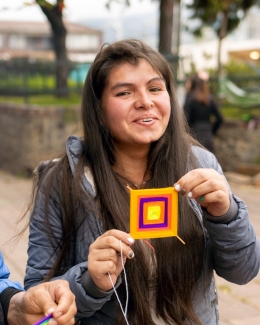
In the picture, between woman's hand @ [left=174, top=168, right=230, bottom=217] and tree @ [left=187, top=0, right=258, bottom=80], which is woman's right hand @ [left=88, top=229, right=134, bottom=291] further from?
tree @ [left=187, top=0, right=258, bottom=80]

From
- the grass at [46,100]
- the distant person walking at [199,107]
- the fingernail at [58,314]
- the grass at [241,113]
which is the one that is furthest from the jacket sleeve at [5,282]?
the grass at [241,113]

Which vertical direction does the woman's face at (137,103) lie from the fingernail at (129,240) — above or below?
above

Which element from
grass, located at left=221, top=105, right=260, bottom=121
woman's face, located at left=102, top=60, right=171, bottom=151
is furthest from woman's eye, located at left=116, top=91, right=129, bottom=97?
grass, located at left=221, top=105, right=260, bottom=121

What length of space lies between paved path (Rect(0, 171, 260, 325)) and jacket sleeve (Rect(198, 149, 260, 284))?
1.00 metres

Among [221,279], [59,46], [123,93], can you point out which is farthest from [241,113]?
[123,93]

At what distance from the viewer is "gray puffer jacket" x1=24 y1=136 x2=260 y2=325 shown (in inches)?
73.6

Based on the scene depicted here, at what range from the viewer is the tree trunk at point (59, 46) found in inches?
386

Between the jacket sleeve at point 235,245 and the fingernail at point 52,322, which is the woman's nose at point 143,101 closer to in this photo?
the jacket sleeve at point 235,245

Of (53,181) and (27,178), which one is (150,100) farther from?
(27,178)

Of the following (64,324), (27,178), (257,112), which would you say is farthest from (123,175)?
(257,112)

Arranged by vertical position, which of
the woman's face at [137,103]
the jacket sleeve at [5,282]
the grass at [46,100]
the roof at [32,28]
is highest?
the roof at [32,28]

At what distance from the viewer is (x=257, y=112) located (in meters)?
9.74

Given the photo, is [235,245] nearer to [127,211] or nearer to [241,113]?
[127,211]

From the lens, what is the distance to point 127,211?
6.64 feet
